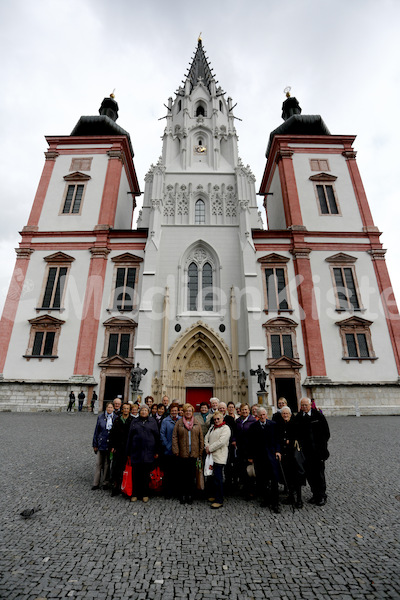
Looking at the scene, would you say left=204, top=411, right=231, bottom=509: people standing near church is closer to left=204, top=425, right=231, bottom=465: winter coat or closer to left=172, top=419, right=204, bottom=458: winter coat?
left=204, top=425, right=231, bottom=465: winter coat

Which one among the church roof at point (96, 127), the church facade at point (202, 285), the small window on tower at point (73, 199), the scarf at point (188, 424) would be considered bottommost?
the scarf at point (188, 424)

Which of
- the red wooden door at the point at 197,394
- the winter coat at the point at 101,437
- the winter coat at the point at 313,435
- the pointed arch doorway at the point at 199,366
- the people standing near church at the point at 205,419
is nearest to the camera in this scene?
the winter coat at the point at 313,435

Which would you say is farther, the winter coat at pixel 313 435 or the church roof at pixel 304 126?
the church roof at pixel 304 126

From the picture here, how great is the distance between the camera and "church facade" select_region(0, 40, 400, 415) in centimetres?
1781

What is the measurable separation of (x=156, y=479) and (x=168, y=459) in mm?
401

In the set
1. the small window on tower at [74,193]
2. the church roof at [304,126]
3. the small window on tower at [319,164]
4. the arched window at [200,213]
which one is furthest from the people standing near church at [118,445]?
the church roof at [304,126]

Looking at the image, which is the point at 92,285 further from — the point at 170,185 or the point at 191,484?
the point at 191,484

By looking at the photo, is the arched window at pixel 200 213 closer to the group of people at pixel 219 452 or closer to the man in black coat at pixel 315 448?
the group of people at pixel 219 452

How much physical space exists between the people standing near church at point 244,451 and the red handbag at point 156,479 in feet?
4.63

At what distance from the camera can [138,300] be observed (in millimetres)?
19500

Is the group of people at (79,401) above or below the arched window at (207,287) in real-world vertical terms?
below

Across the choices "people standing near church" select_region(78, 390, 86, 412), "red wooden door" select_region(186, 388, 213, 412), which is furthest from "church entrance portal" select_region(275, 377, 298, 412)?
"people standing near church" select_region(78, 390, 86, 412)

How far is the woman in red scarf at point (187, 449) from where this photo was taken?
500cm

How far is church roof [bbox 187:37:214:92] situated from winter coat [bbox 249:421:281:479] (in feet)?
106
